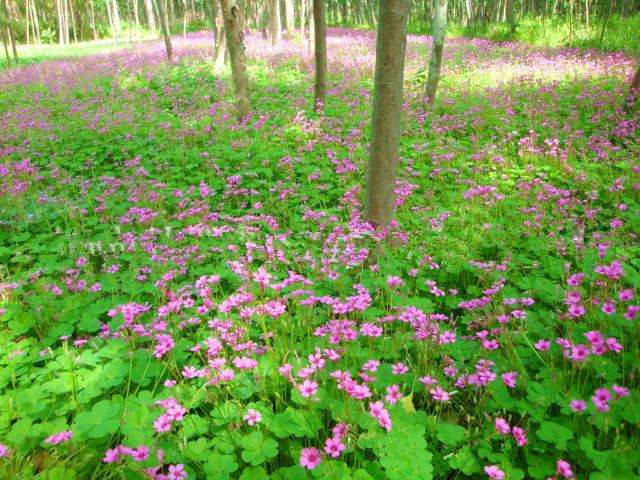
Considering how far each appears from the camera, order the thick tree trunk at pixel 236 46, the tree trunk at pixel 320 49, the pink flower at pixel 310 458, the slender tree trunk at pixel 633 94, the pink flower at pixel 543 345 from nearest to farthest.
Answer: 1. the pink flower at pixel 310 458
2. the pink flower at pixel 543 345
3. the slender tree trunk at pixel 633 94
4. the tree trunk at pixel 320 49
5. the thick tree trunk at pixel 236 46

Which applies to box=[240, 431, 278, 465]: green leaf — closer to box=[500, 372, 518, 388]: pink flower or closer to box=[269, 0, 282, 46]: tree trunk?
box=[500, 372, 518, 388]: pink flower

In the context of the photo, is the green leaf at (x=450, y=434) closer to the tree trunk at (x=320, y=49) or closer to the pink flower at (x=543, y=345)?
the pink flower at (x=543, y=345)

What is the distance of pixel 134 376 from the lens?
9.40 ft

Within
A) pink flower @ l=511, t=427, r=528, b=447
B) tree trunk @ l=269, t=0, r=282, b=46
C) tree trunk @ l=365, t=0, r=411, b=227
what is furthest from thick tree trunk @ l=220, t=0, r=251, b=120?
tree trunk @ l=269, t=0, r=282, b=46

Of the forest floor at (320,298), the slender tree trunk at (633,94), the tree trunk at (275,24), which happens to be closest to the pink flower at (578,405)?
the forest floor at (320,298)

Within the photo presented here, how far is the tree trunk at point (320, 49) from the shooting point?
8500mm

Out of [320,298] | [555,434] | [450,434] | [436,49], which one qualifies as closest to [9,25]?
[436,49]

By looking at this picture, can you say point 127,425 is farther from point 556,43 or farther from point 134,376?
point 556,43

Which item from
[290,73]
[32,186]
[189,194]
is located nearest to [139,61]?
[290,73]

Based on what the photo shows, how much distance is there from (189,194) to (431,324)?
177 inches

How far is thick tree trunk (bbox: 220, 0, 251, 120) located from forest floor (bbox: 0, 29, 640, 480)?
81cm

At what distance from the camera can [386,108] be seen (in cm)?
400

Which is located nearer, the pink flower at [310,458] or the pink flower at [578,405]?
the pink flower at [310,458]

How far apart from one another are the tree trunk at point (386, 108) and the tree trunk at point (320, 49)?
5.32 meters
